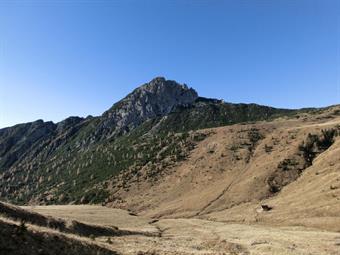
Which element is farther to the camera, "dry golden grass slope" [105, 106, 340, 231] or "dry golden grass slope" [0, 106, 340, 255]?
"dry golden grass slope" [105, 106, 340, 231]

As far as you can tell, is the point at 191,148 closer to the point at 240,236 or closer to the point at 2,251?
the point at 240,236

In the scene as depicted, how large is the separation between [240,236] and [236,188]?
57950mm

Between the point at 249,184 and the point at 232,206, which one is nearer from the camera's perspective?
the point at 232,206

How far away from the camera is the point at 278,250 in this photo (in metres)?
40.1

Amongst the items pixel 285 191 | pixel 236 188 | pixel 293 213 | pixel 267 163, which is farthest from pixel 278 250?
pixel 267 163

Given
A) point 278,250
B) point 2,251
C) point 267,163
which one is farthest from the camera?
point 267,163

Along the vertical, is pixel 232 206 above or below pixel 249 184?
below

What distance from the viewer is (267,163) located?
12006 cm

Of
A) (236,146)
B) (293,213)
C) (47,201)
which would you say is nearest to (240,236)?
(293,213)

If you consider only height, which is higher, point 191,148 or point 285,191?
point 191,148

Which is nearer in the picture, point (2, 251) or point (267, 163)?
point (2, 251)

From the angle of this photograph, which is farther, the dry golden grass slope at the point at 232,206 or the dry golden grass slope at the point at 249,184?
the dry golden grass slope at the point at 249,184

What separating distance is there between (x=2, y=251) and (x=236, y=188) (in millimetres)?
94911

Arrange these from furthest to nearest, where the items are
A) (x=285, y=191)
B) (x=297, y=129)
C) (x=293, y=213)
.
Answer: (x=297, y=129) → (x=285, y=191) → (x=293, y=213)
